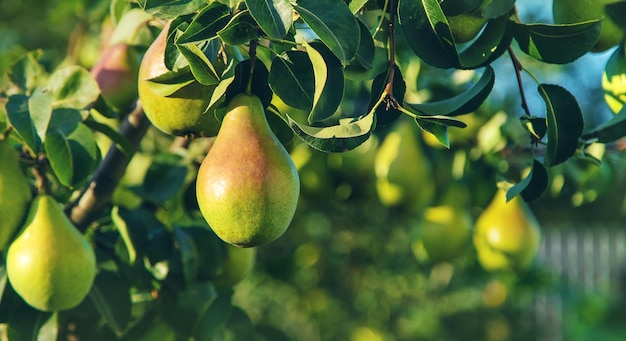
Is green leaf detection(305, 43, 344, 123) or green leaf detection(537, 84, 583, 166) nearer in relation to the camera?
green leaf detection(305, 43, 344, 123)

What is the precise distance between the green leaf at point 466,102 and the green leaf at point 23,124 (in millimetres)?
411

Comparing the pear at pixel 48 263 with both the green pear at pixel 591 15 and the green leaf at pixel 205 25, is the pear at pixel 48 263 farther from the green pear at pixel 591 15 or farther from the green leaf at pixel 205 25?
the green pear at pixel 591 15

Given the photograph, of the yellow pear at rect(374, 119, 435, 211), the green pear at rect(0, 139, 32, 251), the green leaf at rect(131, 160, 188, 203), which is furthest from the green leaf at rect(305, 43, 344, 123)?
the yellow pear at rect(374, 119, 435, 211)

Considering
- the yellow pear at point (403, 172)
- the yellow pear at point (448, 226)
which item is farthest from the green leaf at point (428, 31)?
the yellow pear at point (448, 226)

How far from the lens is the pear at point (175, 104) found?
754 millimetres

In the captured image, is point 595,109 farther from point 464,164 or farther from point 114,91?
point 114,91

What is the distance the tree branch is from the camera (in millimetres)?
Result: 1084

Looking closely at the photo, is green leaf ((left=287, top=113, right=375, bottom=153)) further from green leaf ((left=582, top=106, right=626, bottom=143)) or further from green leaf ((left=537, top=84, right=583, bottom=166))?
green leaf ((left=582, top=106, right=626, bottom=143))

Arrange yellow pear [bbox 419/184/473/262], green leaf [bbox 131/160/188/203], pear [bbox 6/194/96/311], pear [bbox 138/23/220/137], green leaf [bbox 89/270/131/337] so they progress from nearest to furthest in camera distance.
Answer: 1. pear [bbox 138/23/220/137]
2. pear [bbox 6/194/96/311]
3. green leaf [bbox 89/270/131/337]
4. green leaf [bbox 131/160/188/203]
5. yellow pear [bbox 419/184/473/262]

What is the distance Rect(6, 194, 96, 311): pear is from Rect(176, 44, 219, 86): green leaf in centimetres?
34

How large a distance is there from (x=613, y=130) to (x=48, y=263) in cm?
65

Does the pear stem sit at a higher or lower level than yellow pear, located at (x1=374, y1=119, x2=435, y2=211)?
higher

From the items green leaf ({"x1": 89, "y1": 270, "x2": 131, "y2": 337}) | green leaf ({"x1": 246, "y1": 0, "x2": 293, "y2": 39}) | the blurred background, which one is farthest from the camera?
the blurred background

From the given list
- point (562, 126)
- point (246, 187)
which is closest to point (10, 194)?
point (246, 187)
